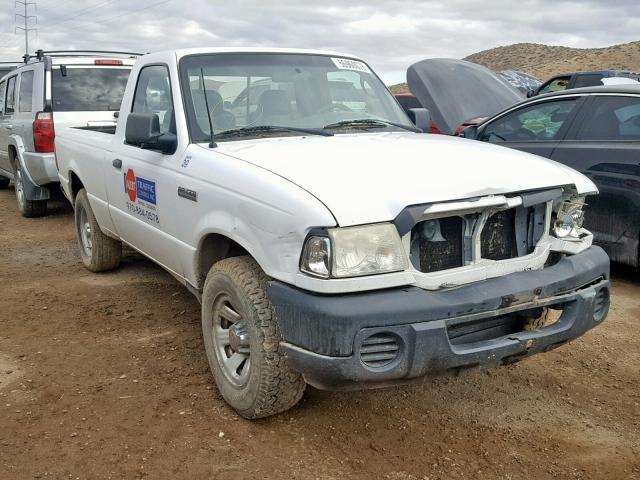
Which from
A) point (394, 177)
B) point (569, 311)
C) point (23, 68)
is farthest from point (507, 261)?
point (23, 68)

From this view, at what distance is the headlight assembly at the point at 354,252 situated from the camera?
280 cm

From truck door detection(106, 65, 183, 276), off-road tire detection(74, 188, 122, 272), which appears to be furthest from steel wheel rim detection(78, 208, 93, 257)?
truck door detection(106, 65, 183, 276)

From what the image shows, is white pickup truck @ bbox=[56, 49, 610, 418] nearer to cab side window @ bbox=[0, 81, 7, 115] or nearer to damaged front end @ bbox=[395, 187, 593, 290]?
damaged front end @ bbox=[395, 187, 593, 290]

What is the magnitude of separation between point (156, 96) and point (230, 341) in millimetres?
1956

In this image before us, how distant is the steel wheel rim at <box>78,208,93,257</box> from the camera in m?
6.18

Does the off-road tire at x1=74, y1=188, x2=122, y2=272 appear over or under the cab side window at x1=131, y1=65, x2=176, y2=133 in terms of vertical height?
under

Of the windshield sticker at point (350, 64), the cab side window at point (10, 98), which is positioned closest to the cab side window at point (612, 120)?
the windshield sticker at point (350, 64)

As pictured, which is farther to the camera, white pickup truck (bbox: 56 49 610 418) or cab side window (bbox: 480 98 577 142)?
cab side window (bbox: 480 98 577 142)

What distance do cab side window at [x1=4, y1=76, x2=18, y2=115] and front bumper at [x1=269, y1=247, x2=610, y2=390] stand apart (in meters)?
8.09

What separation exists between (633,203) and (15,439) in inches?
187

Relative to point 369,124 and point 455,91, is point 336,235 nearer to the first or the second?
point 369,124

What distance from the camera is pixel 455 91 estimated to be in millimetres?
7922

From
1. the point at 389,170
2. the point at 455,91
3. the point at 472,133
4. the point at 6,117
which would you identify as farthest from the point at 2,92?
the point at 389,170

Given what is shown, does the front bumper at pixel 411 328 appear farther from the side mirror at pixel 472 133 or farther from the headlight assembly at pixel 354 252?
the side mirror at pixel 472 133
